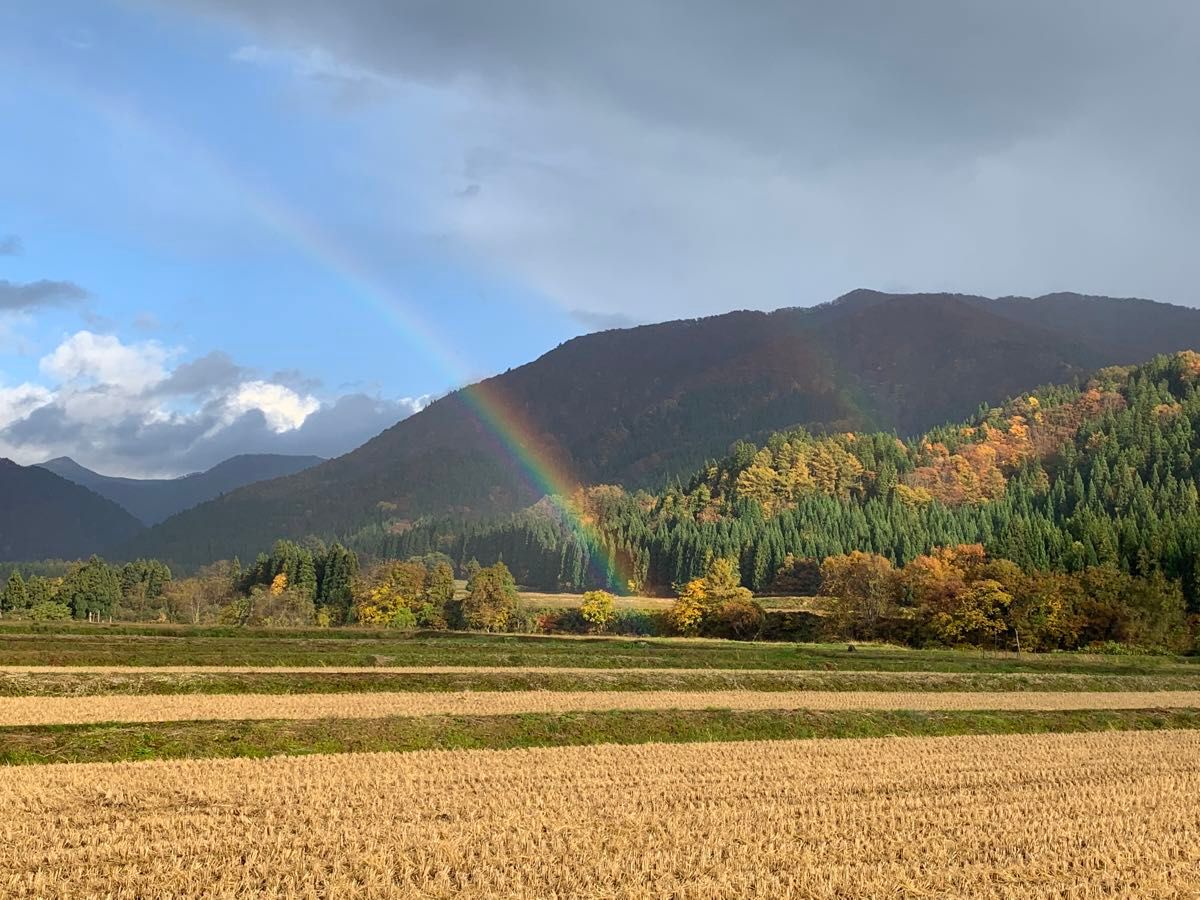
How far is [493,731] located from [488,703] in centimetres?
838

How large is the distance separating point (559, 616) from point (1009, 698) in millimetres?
106897

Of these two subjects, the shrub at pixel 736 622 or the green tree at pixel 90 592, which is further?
the green tree at pixel 90 592

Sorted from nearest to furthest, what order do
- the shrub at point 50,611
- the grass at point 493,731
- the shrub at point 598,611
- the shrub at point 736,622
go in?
the grass at point 493,731 < the shrub at point 736,622 < the shrub at point 50,611 < the shrub at point 598,611

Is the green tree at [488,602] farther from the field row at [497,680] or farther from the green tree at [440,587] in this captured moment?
the field row at [497,680]

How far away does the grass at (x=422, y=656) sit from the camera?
60312mm

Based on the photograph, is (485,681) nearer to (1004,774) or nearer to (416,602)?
(1004,774)

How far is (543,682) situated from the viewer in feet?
169

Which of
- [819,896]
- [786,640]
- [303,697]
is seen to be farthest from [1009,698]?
[786,640]

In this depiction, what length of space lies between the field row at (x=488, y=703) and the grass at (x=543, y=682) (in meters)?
1.91

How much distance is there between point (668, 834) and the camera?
19953 millimetres

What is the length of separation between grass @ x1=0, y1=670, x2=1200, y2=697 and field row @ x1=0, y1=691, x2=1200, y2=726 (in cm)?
191

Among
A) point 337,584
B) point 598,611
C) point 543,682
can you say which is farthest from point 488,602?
point 543,682

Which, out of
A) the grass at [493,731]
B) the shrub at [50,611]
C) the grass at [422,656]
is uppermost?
the grass at [493,731]

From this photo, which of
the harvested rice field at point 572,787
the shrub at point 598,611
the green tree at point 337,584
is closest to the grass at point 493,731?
the harvested rice field at point 572,787
